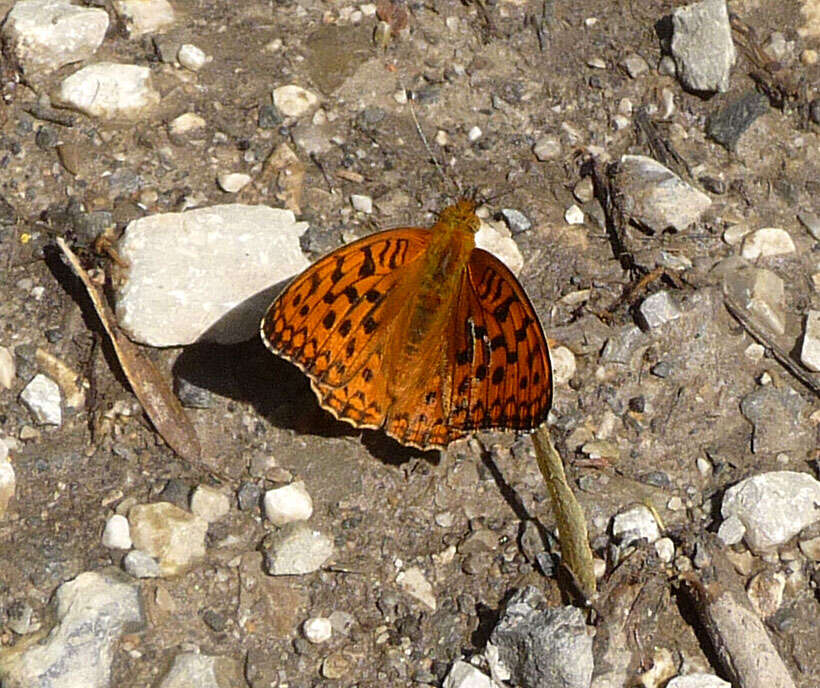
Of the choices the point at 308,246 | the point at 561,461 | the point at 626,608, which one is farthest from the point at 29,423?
the point at 626,608

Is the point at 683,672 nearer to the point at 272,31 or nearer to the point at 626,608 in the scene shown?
the point at 626,608

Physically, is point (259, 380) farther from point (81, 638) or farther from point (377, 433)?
point (81, 638)

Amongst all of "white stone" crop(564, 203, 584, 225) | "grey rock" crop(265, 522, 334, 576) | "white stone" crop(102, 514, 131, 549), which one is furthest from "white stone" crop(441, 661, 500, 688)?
"white stone" crop(564, 203, 584, 225)

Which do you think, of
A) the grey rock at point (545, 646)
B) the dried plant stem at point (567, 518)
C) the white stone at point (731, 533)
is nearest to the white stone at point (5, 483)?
the grey rock at point (545, 646)

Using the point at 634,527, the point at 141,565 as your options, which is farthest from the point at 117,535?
the point at 634,527

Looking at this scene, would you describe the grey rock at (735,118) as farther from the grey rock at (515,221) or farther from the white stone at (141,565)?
the white stone at (141,565)

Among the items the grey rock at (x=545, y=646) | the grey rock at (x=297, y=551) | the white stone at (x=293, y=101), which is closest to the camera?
the grey rock at (x=545, y=646)
